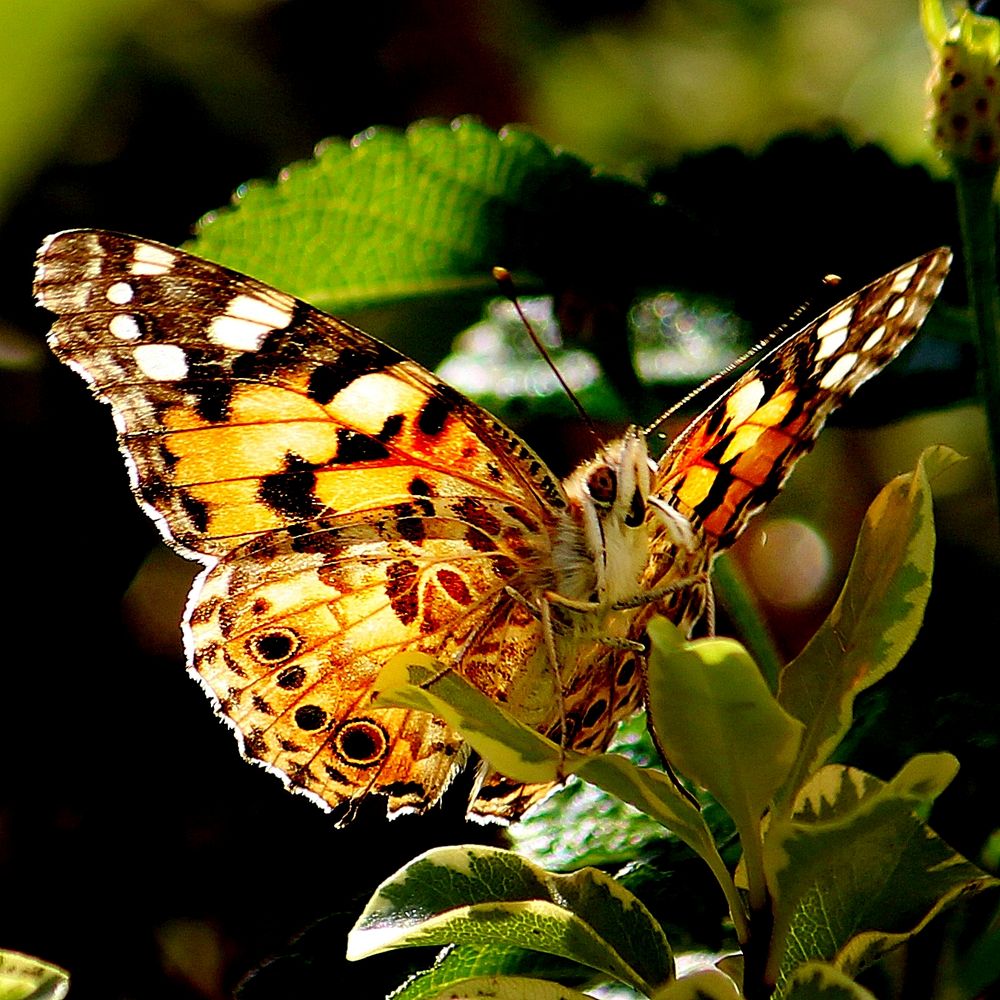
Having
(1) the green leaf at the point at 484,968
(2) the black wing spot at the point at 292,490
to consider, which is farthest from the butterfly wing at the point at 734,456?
(2) the black wing spot at the point at 292,490

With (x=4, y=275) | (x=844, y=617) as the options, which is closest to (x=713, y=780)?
(x=844, y=617)

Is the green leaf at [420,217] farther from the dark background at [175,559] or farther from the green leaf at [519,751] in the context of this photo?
the green leaf at [519,751]

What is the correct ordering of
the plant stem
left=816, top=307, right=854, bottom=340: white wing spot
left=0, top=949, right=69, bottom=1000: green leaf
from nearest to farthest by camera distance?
left=0, top=949, right=69, bottom=1000: green leaf → left=816, top=307, right=854, bottom=340: white wing spot → the plant stem

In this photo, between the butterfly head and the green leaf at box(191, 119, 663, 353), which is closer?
the butterfly head

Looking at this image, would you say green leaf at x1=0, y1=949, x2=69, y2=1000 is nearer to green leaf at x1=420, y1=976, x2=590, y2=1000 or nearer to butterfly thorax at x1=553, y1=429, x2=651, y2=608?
green leaf at x1=420, y1=976, x2=590, y2=1000

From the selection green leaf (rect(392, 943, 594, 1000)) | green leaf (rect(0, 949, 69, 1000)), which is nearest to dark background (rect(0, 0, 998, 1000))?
green leaf (rect(392, 943, 594, 1000))

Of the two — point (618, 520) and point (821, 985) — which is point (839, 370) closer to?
point (618, 520)
